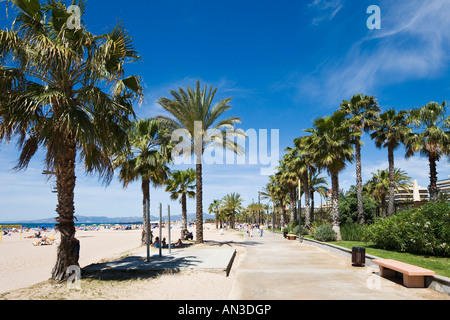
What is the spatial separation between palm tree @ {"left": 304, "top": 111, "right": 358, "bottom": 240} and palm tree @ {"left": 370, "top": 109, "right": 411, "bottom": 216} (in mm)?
7295

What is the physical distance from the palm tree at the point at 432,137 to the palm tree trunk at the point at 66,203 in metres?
26.4

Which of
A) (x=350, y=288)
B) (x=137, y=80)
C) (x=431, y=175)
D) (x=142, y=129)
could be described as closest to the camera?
(x=350, y=288)

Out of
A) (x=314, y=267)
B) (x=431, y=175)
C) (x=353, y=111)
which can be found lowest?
(x=314, y=267)

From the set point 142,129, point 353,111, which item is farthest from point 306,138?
point 142,129

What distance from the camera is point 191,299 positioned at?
25.2 feet

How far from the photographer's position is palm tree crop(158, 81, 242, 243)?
871 inches

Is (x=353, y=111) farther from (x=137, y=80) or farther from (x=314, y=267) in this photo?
(x=137, y=80)

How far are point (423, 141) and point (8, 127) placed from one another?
29.1 metres

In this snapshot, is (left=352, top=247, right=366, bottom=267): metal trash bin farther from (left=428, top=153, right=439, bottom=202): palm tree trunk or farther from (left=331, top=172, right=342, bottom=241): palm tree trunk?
(left=428, top=153, right=439, bottom=202): palm tree trunk

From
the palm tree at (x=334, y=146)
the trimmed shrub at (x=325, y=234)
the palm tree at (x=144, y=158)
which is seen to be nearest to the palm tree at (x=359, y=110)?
the palm tree at (x=334, y=146)

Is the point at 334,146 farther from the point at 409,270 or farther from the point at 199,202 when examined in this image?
the point at 409,270
